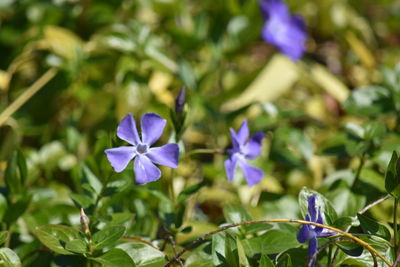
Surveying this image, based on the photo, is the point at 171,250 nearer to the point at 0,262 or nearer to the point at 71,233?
the point at 71,233

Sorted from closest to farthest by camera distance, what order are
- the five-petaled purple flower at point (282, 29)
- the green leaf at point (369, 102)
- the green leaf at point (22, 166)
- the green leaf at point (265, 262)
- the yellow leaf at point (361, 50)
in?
the green leaf at point (265, 262) < the green leaf at point (22, 166) < the green leaf at point (369, 102) < the five-petaled purple flower at point (282, 29) < the yellow leaf at point (361, 50)

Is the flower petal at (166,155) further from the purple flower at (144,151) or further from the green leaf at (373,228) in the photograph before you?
the green leaf at (373,228)

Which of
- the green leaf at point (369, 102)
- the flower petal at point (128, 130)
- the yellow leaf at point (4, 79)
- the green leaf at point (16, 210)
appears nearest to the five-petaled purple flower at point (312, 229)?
the flower petal at point (128, 130)

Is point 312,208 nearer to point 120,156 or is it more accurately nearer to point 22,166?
point 120,156

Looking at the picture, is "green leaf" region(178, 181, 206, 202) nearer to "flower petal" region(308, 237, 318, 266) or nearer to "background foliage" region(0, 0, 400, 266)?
"background foliage" region(0, 0, 400, 266)

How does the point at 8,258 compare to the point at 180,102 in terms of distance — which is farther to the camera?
the point at 180,102

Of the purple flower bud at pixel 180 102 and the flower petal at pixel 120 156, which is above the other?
the purple flower bud at pixel 180 102

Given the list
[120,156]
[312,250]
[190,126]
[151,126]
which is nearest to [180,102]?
[151,126]

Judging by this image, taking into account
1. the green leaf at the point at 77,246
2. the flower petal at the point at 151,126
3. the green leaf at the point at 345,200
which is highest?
the flower petal at the point at 151,126
